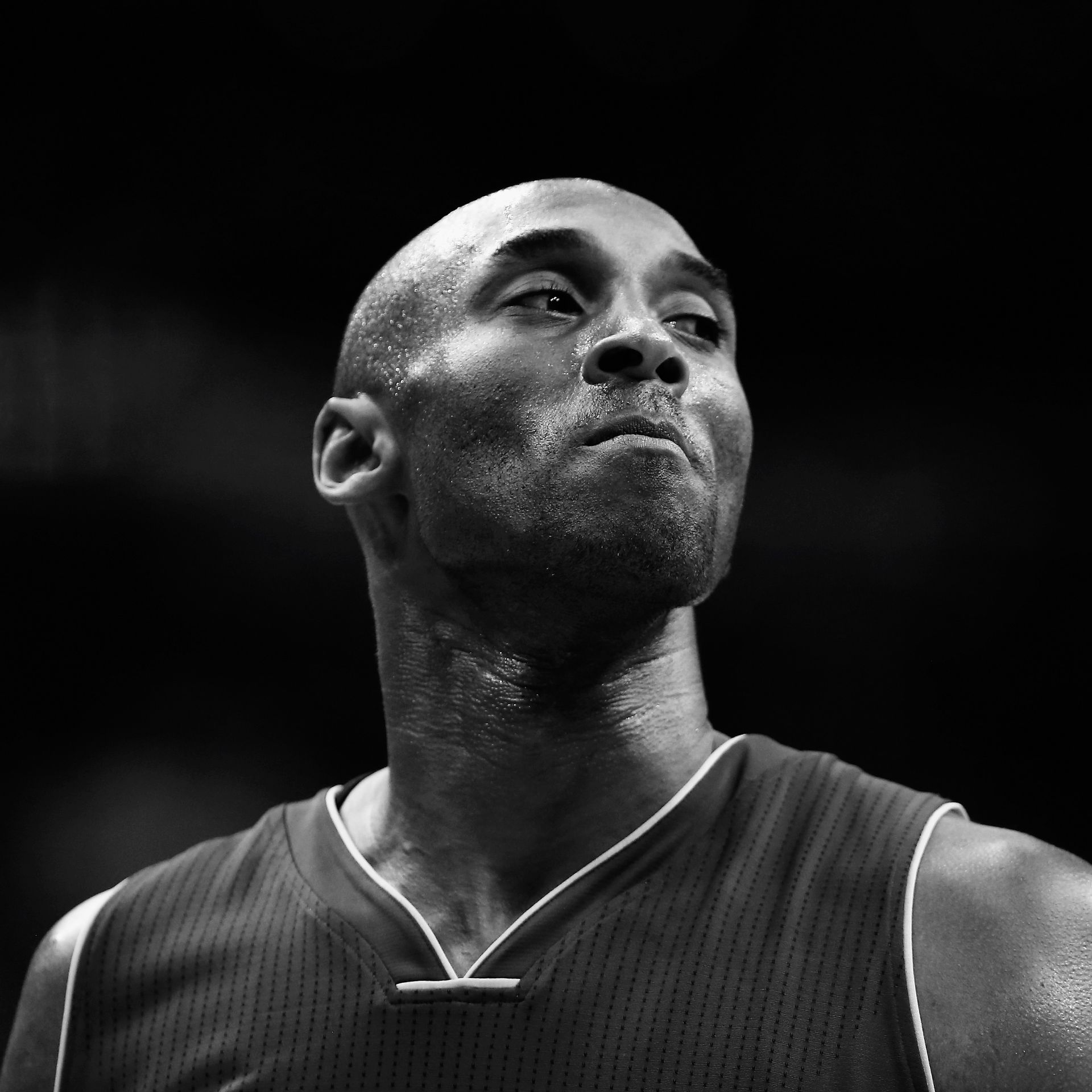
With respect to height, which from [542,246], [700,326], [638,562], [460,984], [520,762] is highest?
[542,246]

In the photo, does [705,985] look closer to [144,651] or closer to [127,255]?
[144,651]

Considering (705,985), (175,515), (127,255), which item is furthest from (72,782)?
(705,985)

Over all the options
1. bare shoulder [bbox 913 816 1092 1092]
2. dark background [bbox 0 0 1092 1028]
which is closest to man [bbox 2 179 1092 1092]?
bare shoulder [bbox 913 816 1092 1092]

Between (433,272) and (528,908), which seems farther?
(433,272)

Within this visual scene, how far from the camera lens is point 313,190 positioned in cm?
280

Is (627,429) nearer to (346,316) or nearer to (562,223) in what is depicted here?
(562,223)

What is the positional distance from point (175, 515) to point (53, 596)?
28cm

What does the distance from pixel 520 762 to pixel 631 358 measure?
47 centimetres

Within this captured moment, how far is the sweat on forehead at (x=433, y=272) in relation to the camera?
5.79 feet

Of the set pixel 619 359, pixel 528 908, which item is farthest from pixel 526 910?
pixel 619 359

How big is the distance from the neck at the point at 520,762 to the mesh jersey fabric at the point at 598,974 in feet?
0.16

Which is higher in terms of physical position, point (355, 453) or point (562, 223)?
point (562, 223)

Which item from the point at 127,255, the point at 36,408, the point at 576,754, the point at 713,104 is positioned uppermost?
the point at 713,104

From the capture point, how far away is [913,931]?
1430 millimetres
